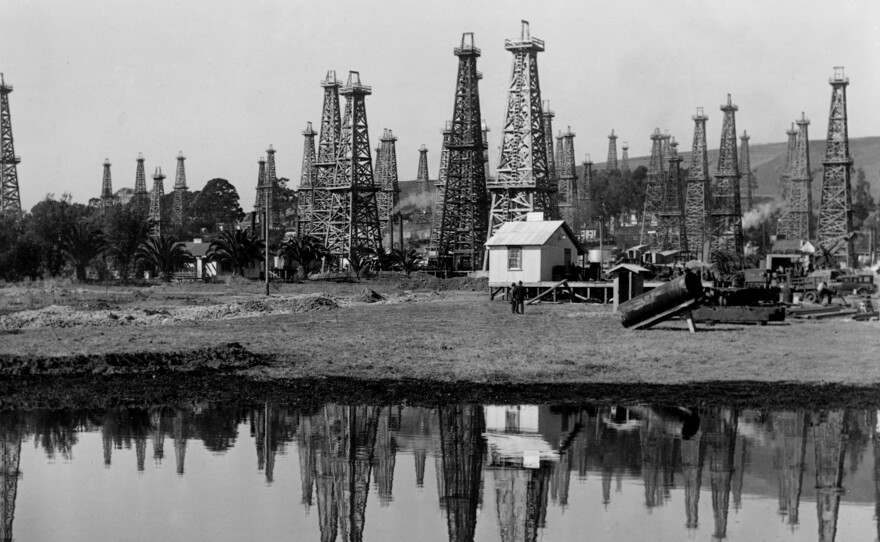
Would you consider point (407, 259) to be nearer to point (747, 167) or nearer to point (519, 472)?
point (519, 472)

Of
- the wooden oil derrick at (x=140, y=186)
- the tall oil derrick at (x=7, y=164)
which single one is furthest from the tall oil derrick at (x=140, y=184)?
the tall oil derrick at (x=7, y=164)

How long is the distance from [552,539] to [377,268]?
71.9 metres

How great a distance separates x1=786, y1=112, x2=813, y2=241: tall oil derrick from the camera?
11231 centimetres

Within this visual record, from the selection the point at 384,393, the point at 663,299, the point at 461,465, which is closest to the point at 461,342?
the point at 663,299

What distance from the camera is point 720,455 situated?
43.0 feet

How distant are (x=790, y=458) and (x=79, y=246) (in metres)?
60.2

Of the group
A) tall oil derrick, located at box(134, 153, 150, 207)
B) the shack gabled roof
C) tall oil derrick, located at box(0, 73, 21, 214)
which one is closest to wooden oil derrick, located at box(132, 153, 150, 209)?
tall oil derrick, located at box(134, 153, 150, 207)

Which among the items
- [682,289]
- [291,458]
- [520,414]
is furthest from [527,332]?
[291,458]

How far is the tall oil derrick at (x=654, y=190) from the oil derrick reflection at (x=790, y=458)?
99984 mm

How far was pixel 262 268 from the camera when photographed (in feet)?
274

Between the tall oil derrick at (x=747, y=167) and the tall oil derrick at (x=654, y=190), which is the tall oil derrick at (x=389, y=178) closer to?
the tall oil derrick at (x=654, y=190)

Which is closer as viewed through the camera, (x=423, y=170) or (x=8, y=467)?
(x=8, y=467)

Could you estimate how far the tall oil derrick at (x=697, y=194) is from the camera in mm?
112375

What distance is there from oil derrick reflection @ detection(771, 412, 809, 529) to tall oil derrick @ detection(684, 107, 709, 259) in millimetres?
98316
